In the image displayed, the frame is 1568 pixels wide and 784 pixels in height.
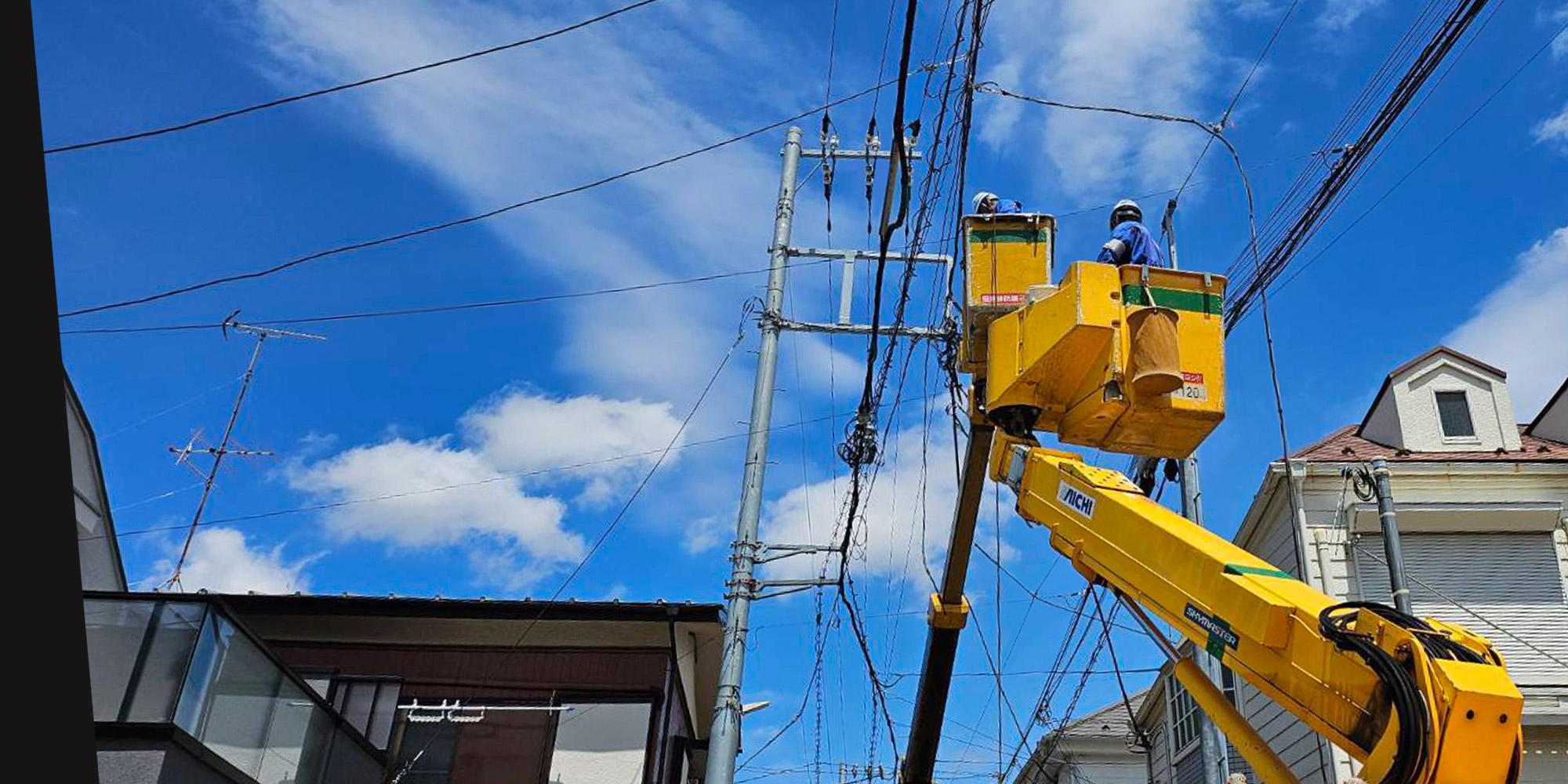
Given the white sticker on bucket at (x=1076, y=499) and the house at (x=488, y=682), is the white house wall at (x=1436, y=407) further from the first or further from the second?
the white sticker on bucket at (x=1076, y=499)

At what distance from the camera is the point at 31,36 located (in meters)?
1.50

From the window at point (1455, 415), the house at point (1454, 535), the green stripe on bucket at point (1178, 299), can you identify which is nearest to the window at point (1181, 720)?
the house at point (1454, 535)

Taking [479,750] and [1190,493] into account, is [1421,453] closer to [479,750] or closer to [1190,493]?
[1190,493]

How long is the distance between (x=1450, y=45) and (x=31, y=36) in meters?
7.66

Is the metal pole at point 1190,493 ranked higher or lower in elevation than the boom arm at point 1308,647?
higher

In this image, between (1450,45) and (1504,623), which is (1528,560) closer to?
(1504,623)

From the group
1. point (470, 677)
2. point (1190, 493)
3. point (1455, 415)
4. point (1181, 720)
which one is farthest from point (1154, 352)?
point (1181, 720)

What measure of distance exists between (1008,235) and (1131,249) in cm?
76

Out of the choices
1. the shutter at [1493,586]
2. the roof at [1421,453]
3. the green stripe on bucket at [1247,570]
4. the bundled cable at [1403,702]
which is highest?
the roof at [1421,453]

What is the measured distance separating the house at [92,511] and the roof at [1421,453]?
15.7 metres

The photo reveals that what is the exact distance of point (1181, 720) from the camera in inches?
714

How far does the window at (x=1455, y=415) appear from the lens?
14.8 metres

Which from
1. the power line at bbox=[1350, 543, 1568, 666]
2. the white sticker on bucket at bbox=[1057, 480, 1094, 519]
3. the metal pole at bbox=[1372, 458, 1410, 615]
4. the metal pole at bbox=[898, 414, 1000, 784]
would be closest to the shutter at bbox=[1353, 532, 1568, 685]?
the power line at bbox=[1350, 543, 1568, 666]

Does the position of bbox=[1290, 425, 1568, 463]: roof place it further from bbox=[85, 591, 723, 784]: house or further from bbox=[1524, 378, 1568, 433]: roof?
bbox=[85, 591, 723, 784]: house
